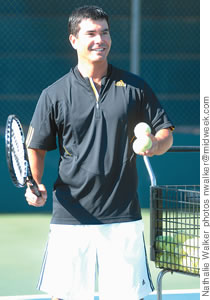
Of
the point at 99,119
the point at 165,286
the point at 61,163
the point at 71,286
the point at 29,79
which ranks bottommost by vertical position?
the point at 165,286

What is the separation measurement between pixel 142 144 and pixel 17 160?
53cm

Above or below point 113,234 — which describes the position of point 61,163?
above

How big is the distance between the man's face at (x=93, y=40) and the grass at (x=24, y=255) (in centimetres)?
193

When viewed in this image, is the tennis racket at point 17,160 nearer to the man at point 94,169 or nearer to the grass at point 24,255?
the man at point 94,169

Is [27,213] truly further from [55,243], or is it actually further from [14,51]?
[55,243]

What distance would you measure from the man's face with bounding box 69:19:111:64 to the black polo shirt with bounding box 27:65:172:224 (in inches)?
3.9

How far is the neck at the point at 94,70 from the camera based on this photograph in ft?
8.89

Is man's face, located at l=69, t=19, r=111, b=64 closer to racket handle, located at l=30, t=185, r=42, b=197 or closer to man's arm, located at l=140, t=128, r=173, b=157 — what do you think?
man's arm, located at l=140, t=128, r=173, b=157

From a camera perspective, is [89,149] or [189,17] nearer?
[89,149]

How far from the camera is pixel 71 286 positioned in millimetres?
2709

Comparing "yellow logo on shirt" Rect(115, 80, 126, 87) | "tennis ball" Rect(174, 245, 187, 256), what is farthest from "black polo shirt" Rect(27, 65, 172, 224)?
"tennis ball" Rect(174, 245, 187, 256)
